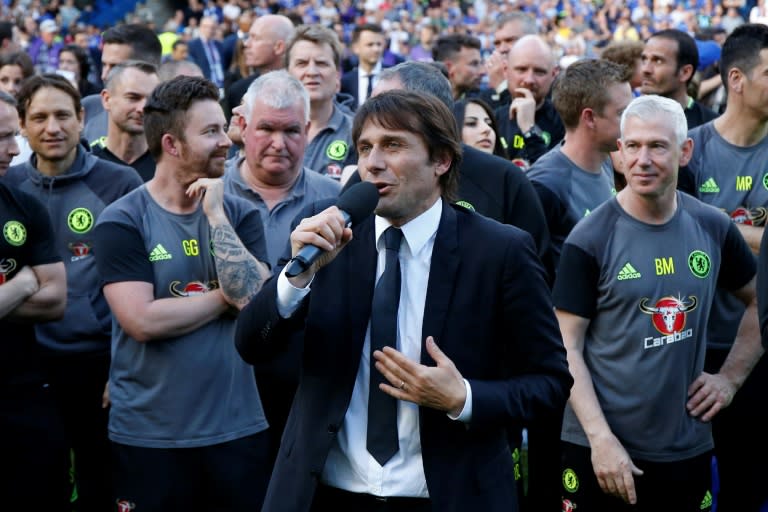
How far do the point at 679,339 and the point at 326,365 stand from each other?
6.88 feet

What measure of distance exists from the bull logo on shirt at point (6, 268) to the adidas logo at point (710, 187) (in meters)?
3.71

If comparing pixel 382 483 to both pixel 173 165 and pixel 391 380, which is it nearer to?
pixel 391 380

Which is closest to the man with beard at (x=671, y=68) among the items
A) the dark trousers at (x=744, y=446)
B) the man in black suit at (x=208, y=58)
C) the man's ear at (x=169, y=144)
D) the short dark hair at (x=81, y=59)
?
the dark trousers at (x=744, y=446)

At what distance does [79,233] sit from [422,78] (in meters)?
2.20

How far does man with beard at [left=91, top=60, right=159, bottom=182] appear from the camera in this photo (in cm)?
730

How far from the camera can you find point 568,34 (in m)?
29.4

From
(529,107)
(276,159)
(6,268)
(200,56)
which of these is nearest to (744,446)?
(276,159)

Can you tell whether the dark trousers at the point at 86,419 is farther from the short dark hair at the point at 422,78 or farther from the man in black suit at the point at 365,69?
the man in black suit at the point at 365,69

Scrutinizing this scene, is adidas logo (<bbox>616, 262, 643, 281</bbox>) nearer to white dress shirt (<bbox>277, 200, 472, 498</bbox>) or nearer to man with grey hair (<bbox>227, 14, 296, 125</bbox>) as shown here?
white dress shirt (<bbox>277, 200, 472, 498</bbox>)

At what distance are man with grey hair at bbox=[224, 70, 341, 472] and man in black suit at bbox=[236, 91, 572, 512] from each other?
2182 millimetres

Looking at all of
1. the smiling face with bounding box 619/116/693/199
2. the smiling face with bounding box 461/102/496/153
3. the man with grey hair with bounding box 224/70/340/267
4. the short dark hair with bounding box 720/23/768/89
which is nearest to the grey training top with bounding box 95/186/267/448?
the man with grey hair with bounding box 224/70/340/267

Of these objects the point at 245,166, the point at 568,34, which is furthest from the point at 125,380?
the point at 568,34

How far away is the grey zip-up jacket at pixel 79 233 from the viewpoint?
6107 mm

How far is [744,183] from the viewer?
6.21m
